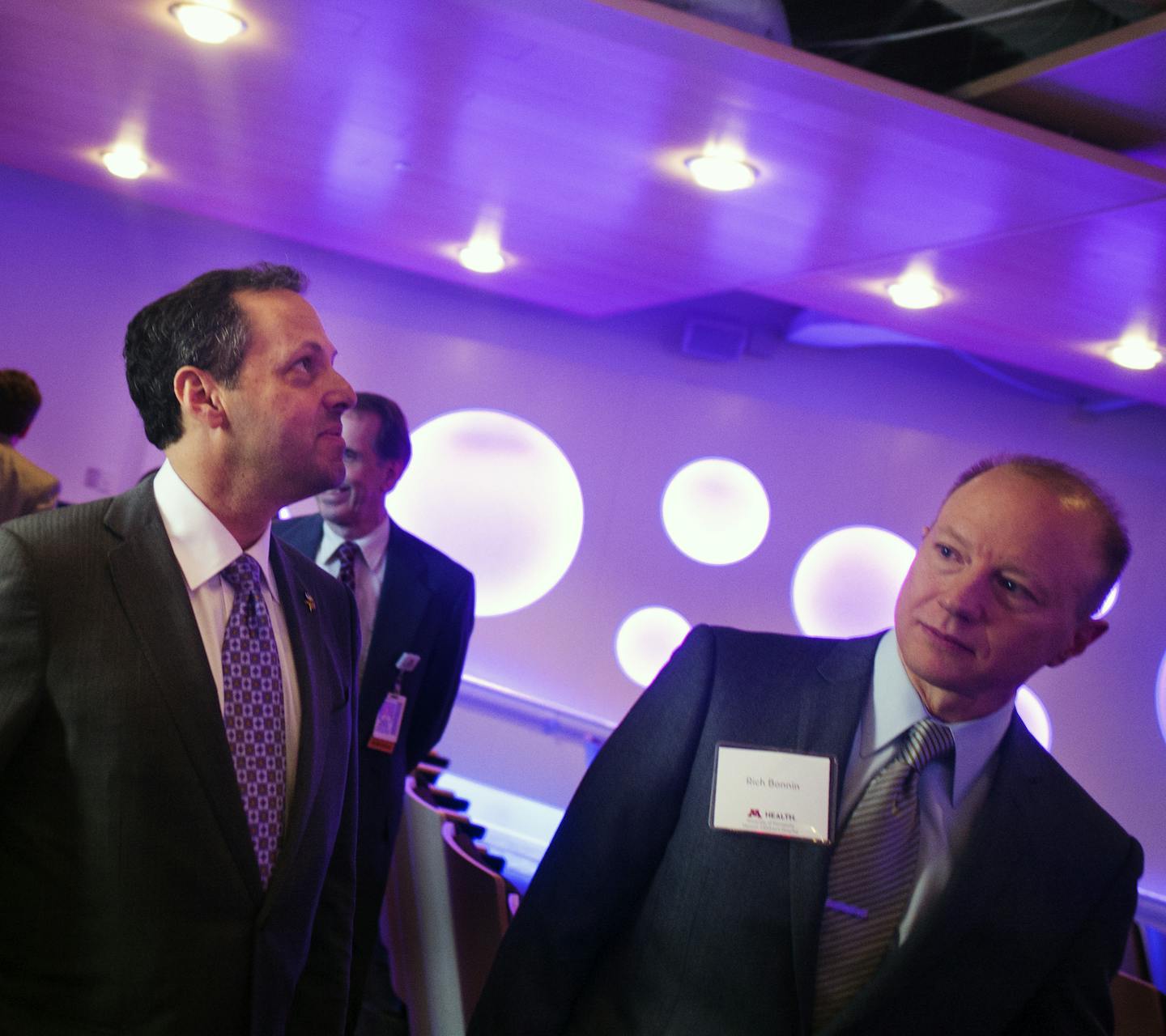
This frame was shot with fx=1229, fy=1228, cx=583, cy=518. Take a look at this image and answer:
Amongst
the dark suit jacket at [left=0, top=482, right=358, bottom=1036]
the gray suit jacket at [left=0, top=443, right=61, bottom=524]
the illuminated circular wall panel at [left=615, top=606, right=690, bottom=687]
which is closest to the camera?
the dark suit jacket at [left=0, top=482, right=358, bottom=1036]

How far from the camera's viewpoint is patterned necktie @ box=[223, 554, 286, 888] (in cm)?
165

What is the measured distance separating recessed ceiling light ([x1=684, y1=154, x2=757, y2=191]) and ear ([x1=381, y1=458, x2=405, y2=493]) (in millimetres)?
1331

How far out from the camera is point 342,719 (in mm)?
1916

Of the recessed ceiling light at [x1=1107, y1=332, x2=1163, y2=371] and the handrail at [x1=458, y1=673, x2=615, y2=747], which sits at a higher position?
the recessed ceiling light at [x1=1107, y1=332, x2=1163, y2=371]

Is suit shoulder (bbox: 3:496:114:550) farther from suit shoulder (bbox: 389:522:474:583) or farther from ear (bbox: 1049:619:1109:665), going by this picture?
suit shoulder (bbox: 389:522:474:583)

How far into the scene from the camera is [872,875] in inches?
66.4

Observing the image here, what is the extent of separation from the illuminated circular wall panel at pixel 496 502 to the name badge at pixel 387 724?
11.3 feet

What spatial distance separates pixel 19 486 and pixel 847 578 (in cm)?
467

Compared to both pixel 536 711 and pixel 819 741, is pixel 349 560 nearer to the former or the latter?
pixel 819 741

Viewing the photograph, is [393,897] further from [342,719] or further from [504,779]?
[504,779]

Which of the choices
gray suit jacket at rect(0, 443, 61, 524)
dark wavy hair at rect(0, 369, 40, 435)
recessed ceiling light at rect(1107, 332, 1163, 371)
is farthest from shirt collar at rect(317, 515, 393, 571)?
recessed ceiling light at rect(1107, 332, 1163, 371)

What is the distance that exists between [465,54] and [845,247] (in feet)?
6.27

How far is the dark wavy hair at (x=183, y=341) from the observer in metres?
1.82

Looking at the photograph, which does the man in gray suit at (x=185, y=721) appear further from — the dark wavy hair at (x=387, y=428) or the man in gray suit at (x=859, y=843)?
the dark wavy hair at (x=387, y=428)
